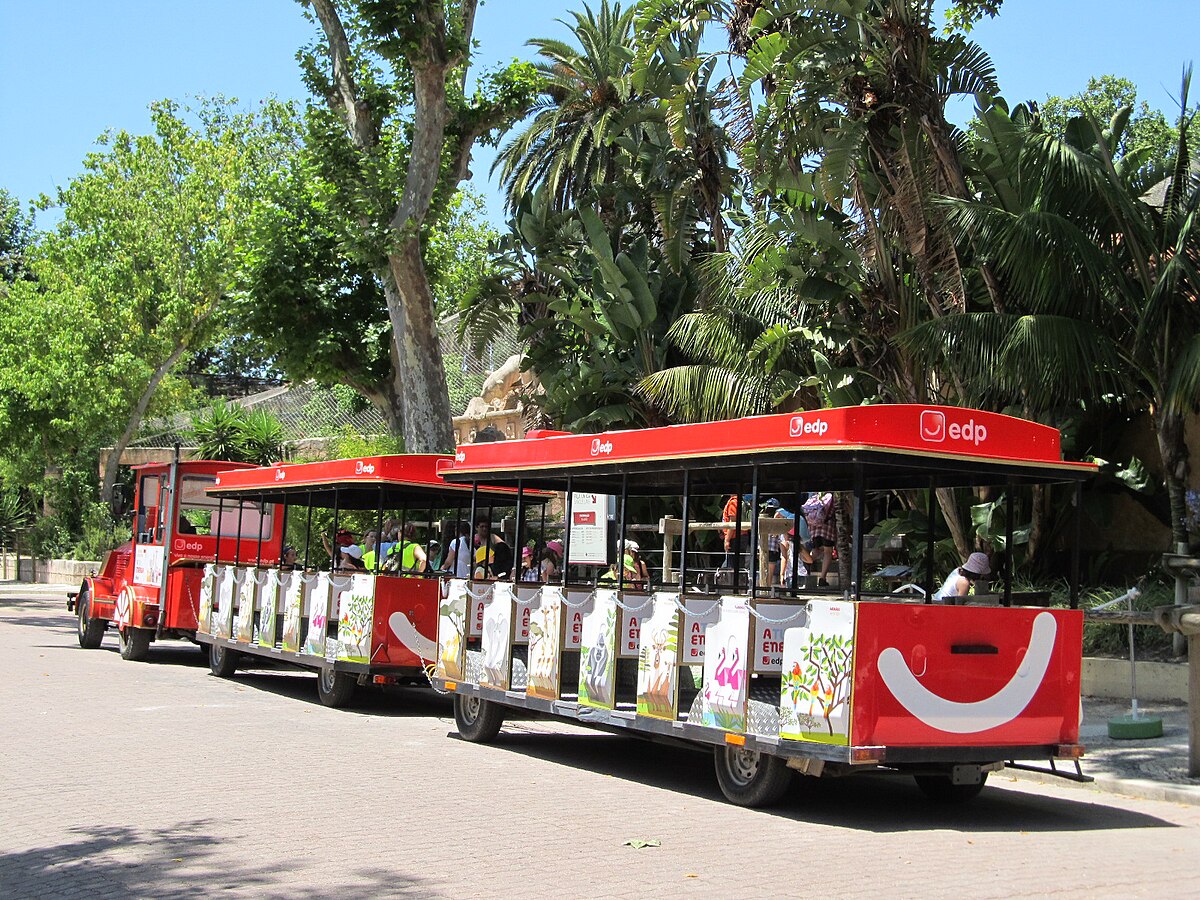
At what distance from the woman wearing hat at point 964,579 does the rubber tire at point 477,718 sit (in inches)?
170

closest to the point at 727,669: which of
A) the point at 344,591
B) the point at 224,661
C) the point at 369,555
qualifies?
the point at 344,591

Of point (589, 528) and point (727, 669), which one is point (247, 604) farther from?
point (727, 669)

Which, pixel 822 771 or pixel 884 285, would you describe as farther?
pixel 884 285

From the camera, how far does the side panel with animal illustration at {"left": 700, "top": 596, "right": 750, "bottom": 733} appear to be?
910 cm

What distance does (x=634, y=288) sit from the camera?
21062mm

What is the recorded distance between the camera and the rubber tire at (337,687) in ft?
47.7

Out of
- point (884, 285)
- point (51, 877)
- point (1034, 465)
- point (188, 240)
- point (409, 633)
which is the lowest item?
point (51, 877)

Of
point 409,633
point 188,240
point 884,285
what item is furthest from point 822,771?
point 188,240

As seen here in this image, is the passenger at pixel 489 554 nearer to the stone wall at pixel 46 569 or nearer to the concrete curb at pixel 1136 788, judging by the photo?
the concrete curb at pixel 1136 788

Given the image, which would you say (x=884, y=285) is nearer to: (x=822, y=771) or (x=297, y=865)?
(x=822, y=771)

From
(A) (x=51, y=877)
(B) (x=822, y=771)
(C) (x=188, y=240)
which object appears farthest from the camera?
(C) (x=188, y=240)

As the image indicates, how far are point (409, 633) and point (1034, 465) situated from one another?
7.48 metres

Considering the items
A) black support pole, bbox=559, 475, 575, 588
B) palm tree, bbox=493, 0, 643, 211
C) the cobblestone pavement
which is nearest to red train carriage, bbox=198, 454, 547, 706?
the cobblestone pavement

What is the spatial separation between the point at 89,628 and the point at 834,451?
16588 millimetres
